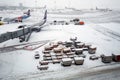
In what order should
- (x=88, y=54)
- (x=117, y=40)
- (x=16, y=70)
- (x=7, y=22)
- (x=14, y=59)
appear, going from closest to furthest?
(x=16, y=70) → (x=14, y=59) → (x=88, y=54) → (x=117, y=40) → (x=7, y=22)

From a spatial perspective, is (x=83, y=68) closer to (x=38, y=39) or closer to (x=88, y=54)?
(x=88, y=54)

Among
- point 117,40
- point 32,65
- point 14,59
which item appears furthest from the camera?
point 117,40

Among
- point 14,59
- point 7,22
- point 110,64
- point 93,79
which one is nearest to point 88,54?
point 110,64

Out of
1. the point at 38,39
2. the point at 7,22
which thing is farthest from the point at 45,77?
the point at 7,22

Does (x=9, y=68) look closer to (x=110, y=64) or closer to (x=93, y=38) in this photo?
(x=110, y=64)

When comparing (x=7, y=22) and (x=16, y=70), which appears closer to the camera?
(x=16, y=70)

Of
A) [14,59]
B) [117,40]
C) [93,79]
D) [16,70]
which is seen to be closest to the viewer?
[93,79]

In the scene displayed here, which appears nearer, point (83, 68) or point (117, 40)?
point (83, 68)

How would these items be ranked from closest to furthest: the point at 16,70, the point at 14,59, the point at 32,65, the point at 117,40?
the point at 16,70
the point at 32,65
the point at 14,59
the point at 117,40
